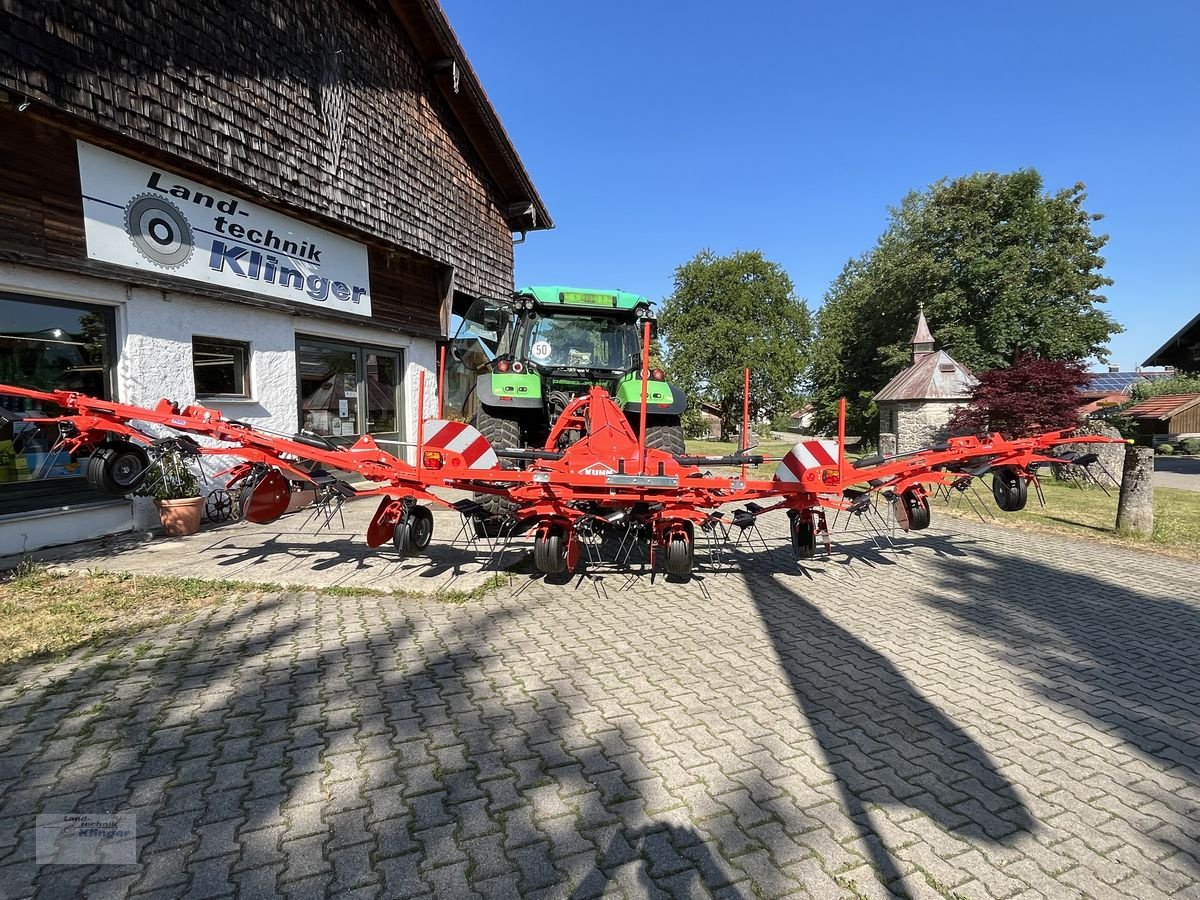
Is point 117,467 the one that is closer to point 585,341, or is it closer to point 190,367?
point 190,367

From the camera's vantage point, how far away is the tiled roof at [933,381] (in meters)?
23.2

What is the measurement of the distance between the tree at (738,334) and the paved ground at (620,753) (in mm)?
35958

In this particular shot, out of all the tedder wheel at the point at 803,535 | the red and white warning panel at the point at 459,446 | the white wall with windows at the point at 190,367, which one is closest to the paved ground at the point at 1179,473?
the tedder wheel at the point at 803,535

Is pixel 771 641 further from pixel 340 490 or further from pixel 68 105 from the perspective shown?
pixel 68 105

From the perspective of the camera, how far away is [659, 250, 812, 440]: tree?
3947cm

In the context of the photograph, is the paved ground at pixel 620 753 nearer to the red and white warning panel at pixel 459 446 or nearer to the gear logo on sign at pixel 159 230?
the red and white warning panel at pixel 459 446

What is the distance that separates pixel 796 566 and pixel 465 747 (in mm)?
4026

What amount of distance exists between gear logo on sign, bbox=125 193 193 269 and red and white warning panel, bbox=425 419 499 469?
472 centimetres

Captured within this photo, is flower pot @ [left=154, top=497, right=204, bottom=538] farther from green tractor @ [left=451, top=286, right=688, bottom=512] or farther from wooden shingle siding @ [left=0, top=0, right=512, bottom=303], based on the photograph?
green tractor @ [left=451, top=286, right=688, bottom=512]

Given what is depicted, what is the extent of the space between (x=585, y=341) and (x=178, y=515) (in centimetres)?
485

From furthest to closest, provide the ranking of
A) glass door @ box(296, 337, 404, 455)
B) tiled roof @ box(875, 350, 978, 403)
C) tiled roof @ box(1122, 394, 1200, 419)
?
tiled roof @ box(1122, 394, 1200, 419) → tiled roof @ box(875, 350, 978, 403) → glass door @ box(296, 337, 404, 455)

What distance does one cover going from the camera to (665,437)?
5977mm

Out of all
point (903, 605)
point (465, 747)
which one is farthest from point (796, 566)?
point (465, 747)

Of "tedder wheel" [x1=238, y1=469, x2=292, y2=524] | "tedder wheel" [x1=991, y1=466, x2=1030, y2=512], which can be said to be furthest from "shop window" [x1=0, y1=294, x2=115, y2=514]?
"tedder wheel" [x1=991, y1=466, x2=1030, y2=512]
